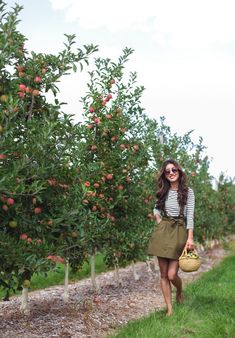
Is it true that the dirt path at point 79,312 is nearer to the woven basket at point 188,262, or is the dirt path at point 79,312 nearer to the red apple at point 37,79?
the woven basket at point 188,262

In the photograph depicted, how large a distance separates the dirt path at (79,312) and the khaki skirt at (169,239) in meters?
1.44

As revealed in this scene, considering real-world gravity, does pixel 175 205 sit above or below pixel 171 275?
above

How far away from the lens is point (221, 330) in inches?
259

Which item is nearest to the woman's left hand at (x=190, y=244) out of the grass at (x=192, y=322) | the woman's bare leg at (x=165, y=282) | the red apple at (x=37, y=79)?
the woman's bare leg at (x=165, y=282)

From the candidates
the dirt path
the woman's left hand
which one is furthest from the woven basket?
the dirt path

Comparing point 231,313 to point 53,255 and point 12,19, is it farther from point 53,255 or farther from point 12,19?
point 12,19

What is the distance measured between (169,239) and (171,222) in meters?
0.25

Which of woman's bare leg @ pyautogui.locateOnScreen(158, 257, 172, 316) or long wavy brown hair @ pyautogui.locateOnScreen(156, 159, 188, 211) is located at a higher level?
long wavy brown hair @ pyautogui.locateOnScreen(156, 159, 188, 211)

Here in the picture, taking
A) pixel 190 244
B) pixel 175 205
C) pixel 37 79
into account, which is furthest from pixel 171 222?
pixel 37 79

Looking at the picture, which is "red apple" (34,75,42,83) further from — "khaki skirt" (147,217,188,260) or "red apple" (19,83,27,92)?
"khaki skirt" (147,217,188,260)

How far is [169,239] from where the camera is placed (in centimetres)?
720

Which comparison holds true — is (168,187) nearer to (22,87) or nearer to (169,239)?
(169,239)

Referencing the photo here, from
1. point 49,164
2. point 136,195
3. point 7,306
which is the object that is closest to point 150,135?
point 136,195

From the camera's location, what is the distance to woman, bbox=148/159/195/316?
7199 mm
